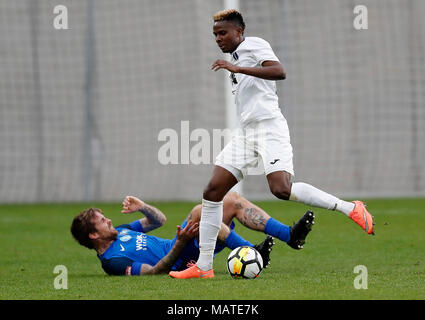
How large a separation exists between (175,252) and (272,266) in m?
1.18

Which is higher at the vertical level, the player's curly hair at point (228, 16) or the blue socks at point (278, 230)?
the player's curly hair at point (228, 16)

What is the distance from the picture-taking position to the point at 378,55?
57.0 ft

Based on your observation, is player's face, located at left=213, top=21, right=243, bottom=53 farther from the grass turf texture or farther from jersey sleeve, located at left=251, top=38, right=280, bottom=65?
the grass turf texture

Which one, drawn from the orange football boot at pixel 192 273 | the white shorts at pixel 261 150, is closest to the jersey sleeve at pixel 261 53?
the white shorts at pixel 261 150

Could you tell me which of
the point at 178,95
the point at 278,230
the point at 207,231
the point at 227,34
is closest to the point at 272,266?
the point at 278,230

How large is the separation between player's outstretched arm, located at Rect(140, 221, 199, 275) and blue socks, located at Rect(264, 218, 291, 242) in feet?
2.08

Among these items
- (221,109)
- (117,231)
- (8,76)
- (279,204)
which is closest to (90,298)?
(117,231)

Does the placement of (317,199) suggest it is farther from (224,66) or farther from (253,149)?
(224,66)

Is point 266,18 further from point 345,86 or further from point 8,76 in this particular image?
point 8,76

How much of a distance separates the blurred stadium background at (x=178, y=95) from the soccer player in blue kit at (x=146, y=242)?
9.89m

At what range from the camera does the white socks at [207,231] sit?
620 cm

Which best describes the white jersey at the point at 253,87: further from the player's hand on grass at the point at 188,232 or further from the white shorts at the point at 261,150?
the player's hand on grass at the point at 188,232

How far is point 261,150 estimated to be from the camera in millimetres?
6285

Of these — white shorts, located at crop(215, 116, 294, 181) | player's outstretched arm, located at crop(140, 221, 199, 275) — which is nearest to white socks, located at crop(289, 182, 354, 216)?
white shorts, located at crop(215, 116, 294, 181)
